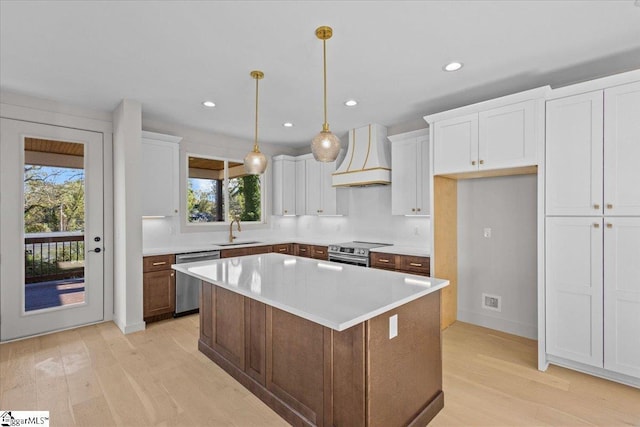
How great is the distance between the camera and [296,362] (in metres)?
2.00

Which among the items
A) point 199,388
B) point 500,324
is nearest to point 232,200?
point 199,388

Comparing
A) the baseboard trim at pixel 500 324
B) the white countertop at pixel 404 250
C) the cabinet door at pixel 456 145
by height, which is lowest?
the baseboard trim at pixel 500 324

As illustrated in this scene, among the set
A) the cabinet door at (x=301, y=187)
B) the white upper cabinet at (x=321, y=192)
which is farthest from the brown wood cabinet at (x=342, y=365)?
the cabinet door at (x=301, y=187)

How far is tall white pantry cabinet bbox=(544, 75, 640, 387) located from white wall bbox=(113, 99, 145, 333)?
4214 mm

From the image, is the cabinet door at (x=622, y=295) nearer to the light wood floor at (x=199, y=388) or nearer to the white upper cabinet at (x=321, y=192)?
the light wood floor at (x=199, y=388)

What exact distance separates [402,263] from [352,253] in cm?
76

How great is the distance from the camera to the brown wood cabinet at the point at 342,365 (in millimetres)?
1695

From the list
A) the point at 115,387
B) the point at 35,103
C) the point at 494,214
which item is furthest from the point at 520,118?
the point at 35,103

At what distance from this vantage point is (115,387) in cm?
250

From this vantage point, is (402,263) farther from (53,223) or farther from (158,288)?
(53,223)

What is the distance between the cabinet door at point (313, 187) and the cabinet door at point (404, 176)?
4.85 feet

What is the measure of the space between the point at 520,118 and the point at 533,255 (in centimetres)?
151

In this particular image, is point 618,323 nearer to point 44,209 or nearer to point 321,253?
point 321,253

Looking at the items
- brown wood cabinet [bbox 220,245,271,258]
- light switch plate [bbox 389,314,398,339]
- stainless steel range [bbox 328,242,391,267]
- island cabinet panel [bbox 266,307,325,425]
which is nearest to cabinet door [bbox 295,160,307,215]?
brown wood cabinet [bbox 220,245,271,258]
